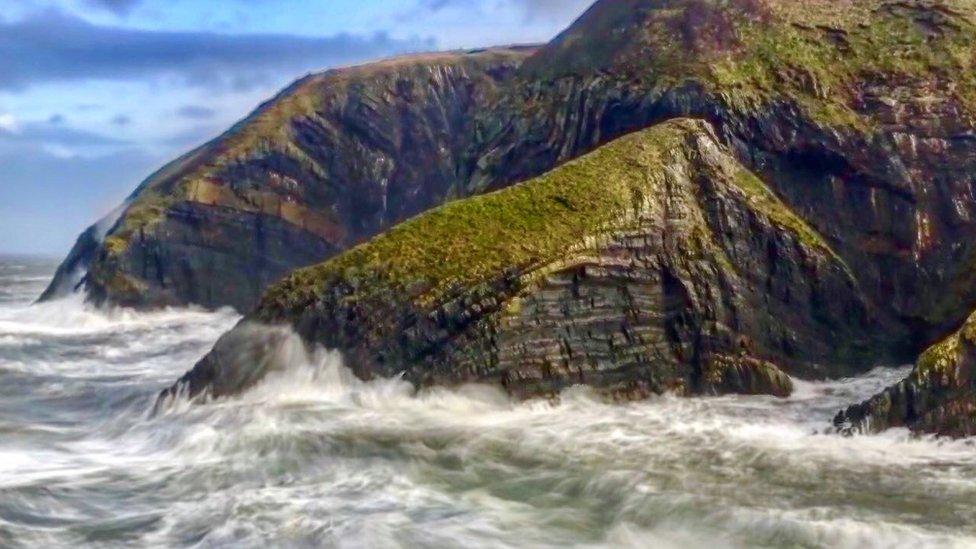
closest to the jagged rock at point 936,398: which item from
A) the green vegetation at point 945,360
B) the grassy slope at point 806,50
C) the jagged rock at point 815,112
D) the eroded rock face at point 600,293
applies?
the green vegetation at point 945,360

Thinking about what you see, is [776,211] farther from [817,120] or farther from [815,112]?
[815,112]

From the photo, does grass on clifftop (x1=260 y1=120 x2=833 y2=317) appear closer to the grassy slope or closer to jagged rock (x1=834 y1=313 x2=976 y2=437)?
the grassy slope

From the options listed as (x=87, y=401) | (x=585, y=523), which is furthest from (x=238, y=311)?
(x=585, y=523)

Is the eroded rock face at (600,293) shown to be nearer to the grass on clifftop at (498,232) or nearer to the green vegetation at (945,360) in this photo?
the grass on clifftop at (498,232)

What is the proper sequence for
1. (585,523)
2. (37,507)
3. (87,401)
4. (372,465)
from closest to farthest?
(585,523), (37,507), (372,465), (87,401)

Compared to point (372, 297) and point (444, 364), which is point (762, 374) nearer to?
point (444, 364)

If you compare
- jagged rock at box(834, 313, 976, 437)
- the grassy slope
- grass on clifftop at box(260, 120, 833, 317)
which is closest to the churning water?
jagged rock at box(834, 313, 976, 437)

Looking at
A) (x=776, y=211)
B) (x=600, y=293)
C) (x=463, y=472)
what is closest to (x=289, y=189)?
(x=776, y=211)
